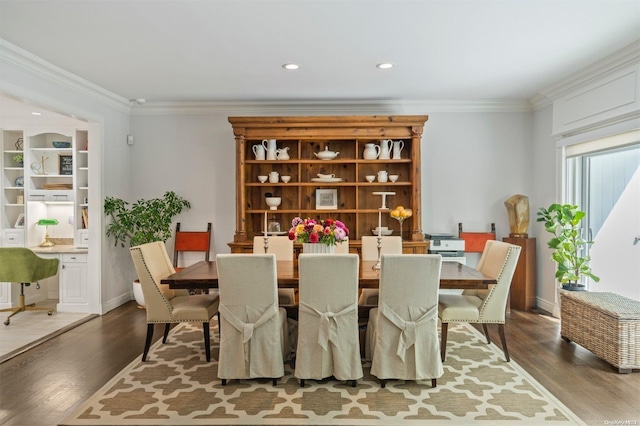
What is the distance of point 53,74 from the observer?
3.97 m

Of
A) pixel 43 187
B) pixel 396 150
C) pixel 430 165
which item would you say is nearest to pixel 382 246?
pixel 396 150

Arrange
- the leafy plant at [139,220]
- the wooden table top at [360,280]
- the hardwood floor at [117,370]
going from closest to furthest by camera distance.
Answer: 1. the hardwood floor at [117,370]
2. the wooden table top at [360,280]
3. the leafy plant at [139,220]

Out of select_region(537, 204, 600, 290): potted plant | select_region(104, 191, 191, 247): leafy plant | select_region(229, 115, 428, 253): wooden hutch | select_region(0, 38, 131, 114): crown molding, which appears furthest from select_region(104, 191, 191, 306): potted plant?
select_region(537, 204, 600, 290): potted plant

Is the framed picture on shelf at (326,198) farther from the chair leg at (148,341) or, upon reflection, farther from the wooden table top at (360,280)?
the chair leg at (148,341)

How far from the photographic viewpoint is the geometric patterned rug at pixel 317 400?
241 cm

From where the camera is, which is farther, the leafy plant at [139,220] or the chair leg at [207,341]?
the leafy plant at [139,220]

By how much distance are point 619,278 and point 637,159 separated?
116 centimetres

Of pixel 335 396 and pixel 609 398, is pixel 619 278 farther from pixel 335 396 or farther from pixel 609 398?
pixel 335 396

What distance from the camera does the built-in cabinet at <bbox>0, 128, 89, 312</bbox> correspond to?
525 centimetres

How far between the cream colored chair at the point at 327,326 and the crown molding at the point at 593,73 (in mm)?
3046

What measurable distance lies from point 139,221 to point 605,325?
4.77 meters

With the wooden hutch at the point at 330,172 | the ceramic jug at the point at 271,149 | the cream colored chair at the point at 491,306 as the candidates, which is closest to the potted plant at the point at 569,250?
the cream colored chair at the point at 491,306

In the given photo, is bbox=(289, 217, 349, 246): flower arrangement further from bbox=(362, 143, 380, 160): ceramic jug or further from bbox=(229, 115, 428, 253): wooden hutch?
bbox=(362, 143, 380, 160): ceramic jug

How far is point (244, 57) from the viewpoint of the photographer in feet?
12.1
